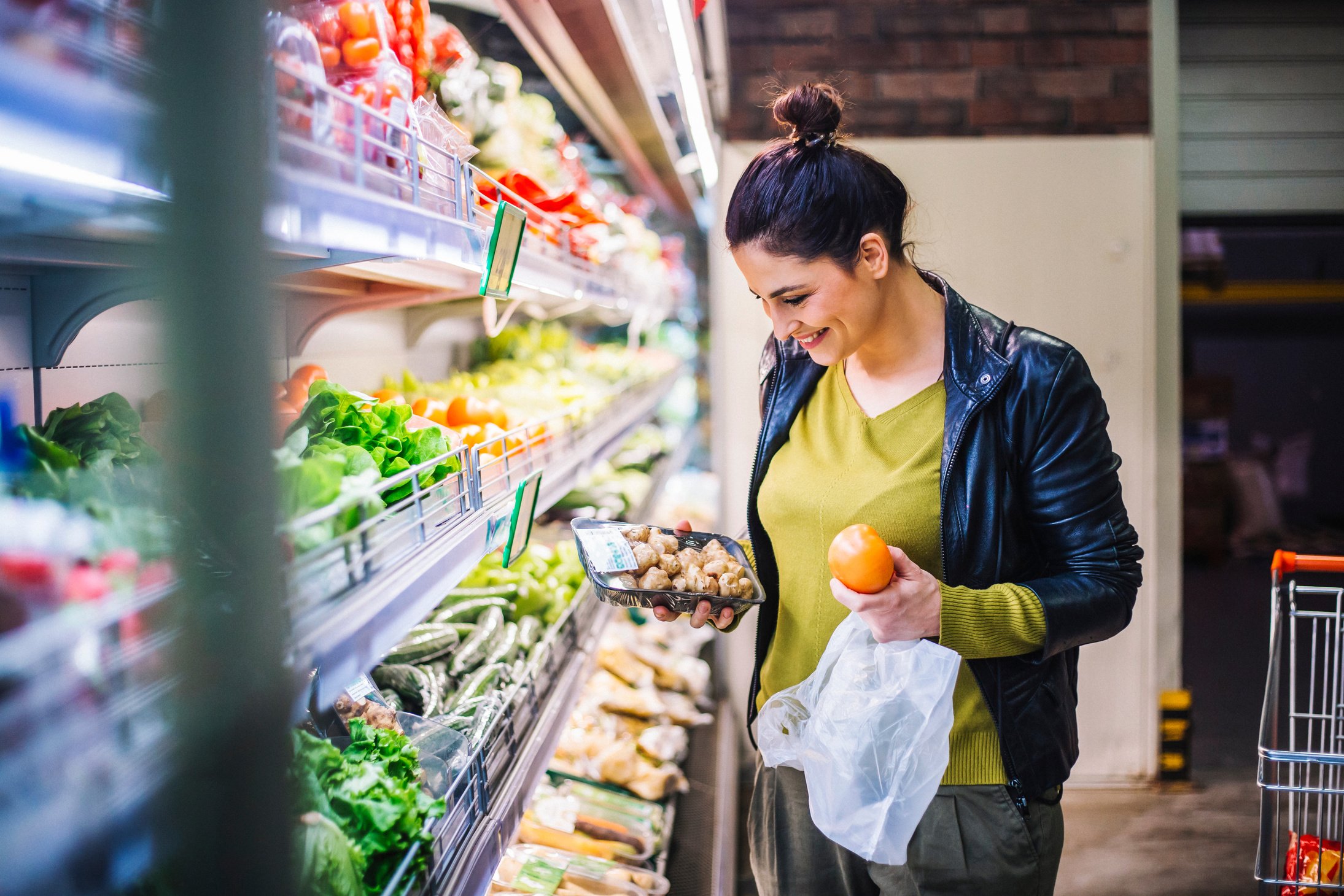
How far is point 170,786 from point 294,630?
5.9 inches

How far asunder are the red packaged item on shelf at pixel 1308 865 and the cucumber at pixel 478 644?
1.67 meters

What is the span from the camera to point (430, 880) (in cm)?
107

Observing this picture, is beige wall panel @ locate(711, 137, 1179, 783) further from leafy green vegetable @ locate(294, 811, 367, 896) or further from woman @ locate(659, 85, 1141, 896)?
leafy green vegetable @ locate(294, 811, 367, 896)

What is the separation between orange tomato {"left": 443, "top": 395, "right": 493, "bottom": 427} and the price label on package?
1.36 ft

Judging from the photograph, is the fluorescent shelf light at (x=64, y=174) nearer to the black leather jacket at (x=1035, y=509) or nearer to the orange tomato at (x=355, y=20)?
the orange tomato at (x=355, y=20)

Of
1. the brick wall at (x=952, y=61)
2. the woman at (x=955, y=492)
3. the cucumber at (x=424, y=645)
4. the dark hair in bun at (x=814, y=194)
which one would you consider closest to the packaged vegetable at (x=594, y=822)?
the cucumber at (x=424, y=645)

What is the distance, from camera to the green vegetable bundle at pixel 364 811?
0.87m

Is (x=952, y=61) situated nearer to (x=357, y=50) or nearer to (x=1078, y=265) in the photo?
(x=1078, y=265)

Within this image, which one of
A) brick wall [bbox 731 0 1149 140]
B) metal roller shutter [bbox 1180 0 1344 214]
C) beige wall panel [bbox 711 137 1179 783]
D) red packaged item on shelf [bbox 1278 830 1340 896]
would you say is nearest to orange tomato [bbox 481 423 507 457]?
red packaged item on shelf [bbox 1278 830 1340 896]

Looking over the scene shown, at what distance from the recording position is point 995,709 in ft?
4.56

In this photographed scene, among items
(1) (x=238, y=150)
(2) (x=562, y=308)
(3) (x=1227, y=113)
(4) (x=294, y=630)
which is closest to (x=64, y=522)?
(4) (x=294, y=630)

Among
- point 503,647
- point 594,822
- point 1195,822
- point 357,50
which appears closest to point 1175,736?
point 1195,822

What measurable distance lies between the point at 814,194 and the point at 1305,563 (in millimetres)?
1288

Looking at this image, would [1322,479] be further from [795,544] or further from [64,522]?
[64,522]
